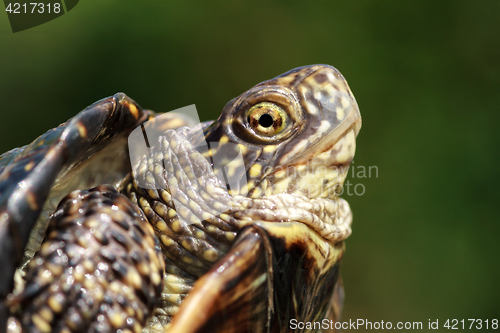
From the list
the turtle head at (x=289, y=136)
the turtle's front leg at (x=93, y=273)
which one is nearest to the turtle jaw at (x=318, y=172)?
the turtle head at (x=289, y=136)

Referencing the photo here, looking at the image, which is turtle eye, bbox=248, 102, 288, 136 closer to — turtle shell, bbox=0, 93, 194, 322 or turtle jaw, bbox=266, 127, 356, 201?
turtle jaw, bbox=266, 127, 356, 201

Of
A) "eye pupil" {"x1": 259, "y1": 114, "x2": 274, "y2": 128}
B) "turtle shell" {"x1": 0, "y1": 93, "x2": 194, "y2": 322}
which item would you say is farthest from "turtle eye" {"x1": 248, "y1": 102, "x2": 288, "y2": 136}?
"turtle shell" {"x1": 0, "y1": 93, "x2": 194, "y2": 322}

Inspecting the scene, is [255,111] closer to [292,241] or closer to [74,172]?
[292,241]

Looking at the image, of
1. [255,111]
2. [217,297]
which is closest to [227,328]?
[217,297]

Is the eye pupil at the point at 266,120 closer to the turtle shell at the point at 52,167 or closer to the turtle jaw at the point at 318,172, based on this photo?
the turtle jaw at the point at 318,172

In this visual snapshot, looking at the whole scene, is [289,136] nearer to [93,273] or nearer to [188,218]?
[188,218]

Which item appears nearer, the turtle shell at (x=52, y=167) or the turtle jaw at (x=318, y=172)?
the turtle shell at (x=52, y=167)

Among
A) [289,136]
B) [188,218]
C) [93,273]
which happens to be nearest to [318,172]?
[289,136]
